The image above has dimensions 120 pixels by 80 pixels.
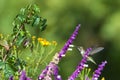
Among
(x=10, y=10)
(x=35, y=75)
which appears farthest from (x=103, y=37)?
(x=35, y=75)

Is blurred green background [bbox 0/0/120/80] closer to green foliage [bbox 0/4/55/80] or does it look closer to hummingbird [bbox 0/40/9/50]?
green foliage [bbox 0/4/55/80]

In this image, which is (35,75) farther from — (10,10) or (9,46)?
(10,10)

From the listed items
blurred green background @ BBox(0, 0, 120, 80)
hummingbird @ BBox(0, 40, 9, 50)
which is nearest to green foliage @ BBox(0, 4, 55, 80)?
hummingbird @ BBox(0, 40, 9, 50)

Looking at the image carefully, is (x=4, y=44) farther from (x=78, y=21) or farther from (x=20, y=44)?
(x=78, y=21)

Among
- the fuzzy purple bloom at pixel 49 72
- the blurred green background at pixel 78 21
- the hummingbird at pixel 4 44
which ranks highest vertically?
the hummingbird at pixel 4 44

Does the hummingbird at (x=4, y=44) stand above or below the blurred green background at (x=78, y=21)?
above

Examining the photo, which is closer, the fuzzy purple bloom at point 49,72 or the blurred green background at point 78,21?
the fuzzy purple bloom at point 49,72

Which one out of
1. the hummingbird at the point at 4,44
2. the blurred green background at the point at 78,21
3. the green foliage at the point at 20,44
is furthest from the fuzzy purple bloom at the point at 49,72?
the blurred green background at the point at 78,21

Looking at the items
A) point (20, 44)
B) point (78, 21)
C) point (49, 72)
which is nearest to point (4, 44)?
point (20, 44)

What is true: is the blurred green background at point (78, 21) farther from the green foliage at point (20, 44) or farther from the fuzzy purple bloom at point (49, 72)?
the fuzzy purple bloom at point (49, 72)

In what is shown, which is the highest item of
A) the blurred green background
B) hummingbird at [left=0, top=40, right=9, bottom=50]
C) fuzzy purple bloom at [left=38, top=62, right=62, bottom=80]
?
hummingbird at [left=0, top=40, right=9, bottom=50]

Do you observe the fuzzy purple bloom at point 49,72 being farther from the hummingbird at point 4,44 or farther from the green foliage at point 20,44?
the hummingbird at point 4,44
